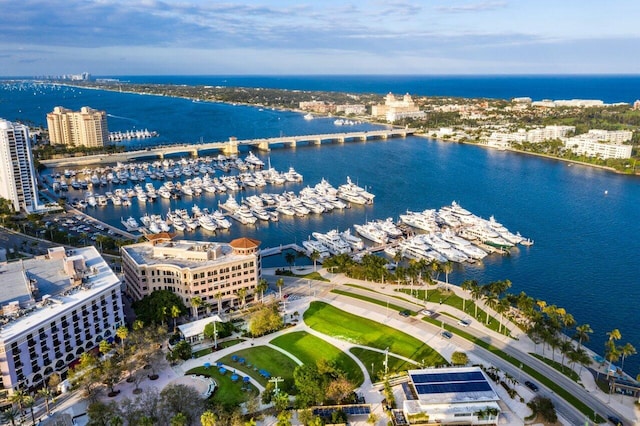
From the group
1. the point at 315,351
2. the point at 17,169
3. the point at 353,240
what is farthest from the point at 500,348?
the point at 17,169

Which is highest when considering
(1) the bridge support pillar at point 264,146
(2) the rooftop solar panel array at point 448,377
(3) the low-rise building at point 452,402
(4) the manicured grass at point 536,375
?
(1) the bridge support pillar at point 264,146

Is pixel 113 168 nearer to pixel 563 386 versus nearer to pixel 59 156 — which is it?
pixel 59 156

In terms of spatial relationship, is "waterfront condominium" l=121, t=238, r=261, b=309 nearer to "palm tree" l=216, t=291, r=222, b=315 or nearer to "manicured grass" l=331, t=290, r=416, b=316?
"palm tree" l=216, t=291, r=222, b=315

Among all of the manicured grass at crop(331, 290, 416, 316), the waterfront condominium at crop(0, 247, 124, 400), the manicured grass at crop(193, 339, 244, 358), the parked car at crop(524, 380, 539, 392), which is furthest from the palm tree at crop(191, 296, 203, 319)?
the parked car at crop(524, 380, 539, 392)

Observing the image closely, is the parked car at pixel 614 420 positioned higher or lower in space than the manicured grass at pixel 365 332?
lower

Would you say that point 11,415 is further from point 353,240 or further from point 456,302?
point 353,240

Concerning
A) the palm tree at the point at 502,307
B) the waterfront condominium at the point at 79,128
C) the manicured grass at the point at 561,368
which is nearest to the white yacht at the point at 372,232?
the palm tree at the point at 502,307

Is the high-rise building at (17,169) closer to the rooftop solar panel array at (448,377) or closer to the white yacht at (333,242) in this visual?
the white yacht at (333,242)
